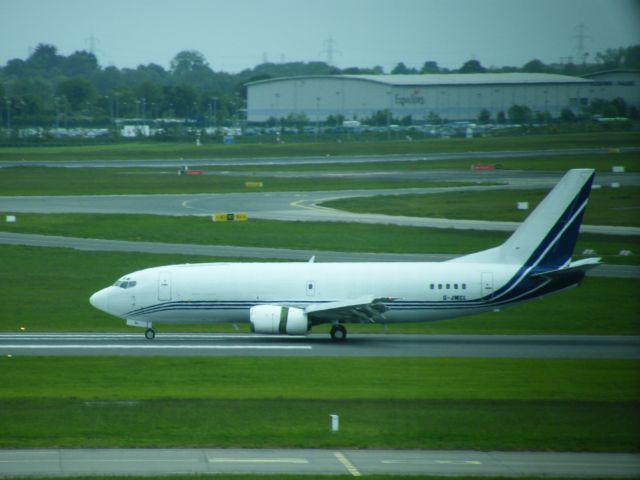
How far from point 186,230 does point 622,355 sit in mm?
42008

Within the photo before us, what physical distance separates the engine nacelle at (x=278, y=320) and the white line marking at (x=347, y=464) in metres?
16.7

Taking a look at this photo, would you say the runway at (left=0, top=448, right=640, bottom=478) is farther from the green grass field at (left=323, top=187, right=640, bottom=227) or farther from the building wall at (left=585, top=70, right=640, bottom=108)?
the green grass field at (left=323, top=187, right=640, bottom=227)

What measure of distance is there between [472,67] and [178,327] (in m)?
60.4

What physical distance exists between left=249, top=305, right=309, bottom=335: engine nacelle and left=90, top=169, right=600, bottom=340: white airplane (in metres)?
0.04

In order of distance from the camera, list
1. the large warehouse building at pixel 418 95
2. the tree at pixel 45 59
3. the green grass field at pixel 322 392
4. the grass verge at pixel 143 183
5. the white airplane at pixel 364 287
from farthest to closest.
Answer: the tree at pixel 45 59 < the grass verge at pixel 143 183 < the large warehouse building at pixel 418 95 < the white airplane at pixel 364 287 < the green grass field at pixel 322 392

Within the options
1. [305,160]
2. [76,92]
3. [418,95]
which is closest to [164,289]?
[418,95]

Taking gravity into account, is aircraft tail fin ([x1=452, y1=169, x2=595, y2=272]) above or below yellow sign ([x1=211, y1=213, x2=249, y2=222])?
above

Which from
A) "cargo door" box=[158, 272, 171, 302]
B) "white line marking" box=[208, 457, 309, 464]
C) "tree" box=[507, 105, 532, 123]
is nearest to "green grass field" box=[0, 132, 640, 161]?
"tree" box=[507, 105, 532, 123]

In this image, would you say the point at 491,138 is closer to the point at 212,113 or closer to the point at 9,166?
the point at 9,166

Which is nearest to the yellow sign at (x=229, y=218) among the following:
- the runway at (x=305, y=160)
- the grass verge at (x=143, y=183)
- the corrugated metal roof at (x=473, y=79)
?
the grass verge at (x=143, y=183)

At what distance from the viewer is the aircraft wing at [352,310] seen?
38156mm

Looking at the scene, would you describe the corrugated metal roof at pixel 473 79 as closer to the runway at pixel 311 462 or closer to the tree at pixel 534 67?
the tree at pixel 534 67

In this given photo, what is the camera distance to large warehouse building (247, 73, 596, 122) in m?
76.3

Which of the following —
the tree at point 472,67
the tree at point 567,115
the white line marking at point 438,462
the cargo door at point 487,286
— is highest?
the tree at point 472,67
